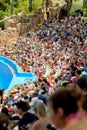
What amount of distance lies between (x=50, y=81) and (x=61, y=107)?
28.1ft

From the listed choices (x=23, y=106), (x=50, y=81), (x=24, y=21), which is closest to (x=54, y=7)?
(x=24, y=21)

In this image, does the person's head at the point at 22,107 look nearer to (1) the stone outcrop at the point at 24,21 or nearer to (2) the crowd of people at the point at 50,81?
(2) the crowd of people at the point at 50,81

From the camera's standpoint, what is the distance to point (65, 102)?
2.47 metres

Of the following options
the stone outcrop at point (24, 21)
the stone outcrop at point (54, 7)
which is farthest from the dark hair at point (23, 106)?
the stone outcrop at point (54, 7)

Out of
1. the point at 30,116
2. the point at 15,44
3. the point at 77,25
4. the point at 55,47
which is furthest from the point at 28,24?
the point at 30,116

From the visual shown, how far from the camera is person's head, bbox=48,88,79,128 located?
2438 mm

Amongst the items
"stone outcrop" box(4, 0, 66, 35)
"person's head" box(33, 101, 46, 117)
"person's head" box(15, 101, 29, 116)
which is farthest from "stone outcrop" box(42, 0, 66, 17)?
"person's head" box(33, 101, 46, 117)

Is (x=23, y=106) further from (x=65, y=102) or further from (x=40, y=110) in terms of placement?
(x=65, y=102)

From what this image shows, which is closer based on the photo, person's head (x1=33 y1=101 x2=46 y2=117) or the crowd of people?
the crowd of people

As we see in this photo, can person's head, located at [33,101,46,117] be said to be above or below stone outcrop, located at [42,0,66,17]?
below

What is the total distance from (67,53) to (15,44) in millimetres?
8045

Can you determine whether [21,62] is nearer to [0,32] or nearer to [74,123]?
[0,32]

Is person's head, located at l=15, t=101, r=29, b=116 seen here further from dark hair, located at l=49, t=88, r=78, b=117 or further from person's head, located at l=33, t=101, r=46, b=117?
dark hair, located at l=49, t=88, r=78, b=117

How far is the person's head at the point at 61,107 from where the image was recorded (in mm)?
2438
